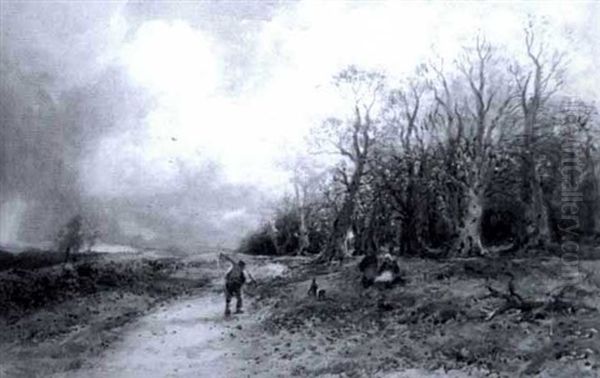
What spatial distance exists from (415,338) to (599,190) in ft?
4.03

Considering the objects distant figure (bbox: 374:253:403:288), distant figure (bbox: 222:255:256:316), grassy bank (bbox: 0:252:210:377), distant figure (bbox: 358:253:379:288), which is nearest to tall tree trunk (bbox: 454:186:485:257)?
distant figure (bbox: 374:253:403:288)

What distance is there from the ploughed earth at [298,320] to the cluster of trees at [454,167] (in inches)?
5.8

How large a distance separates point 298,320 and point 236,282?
400 mm

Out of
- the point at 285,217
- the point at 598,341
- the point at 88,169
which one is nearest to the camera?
the point at 598,341

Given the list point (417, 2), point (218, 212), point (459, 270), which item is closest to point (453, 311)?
point (459, 270)

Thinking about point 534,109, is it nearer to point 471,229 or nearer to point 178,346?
point 471,229

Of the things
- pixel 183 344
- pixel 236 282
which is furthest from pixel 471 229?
pixel 183 344

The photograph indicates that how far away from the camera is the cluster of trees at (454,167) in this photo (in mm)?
3883

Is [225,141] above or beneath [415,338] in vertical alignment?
above

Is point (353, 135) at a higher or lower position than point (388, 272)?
higher

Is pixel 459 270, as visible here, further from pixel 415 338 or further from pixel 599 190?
pixel 599 190

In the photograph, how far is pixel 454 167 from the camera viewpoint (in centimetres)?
398

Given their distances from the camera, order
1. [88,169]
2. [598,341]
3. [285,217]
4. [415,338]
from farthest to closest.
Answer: [88,169] < [285,217] < [415,338] < [598,341]

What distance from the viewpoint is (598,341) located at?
3.53 m
